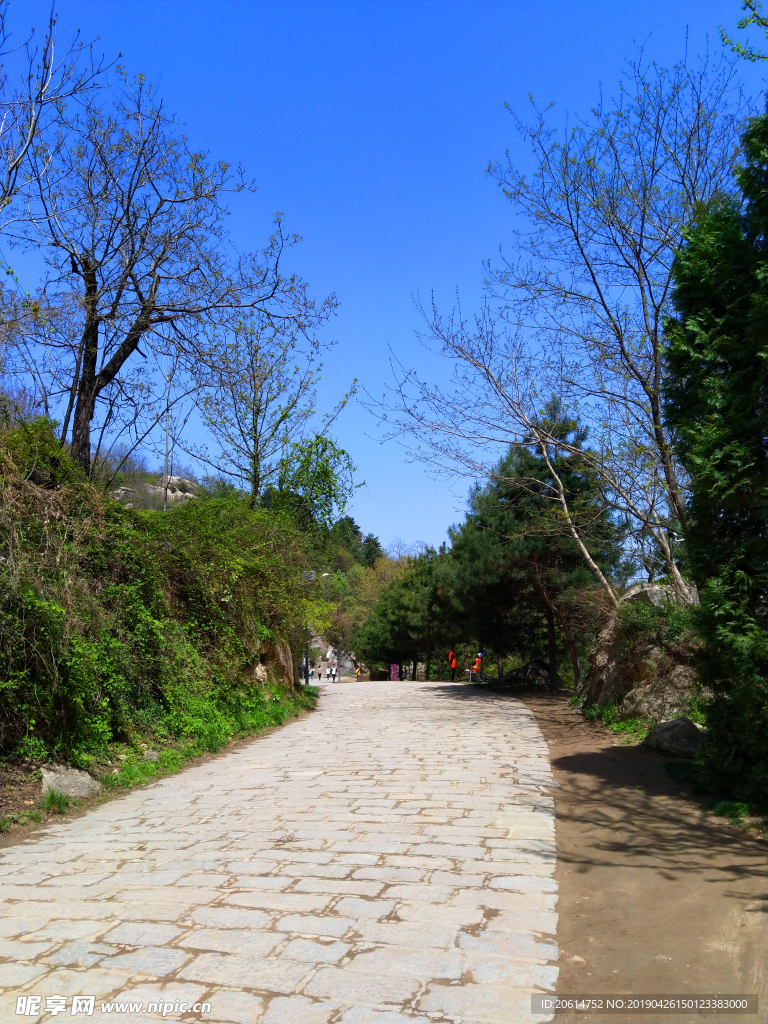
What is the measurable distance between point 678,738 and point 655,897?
437 centimetres

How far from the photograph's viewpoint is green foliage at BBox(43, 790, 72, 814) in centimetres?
682

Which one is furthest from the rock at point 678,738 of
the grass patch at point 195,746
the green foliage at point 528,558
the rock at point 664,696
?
the grass patch at point 195,746

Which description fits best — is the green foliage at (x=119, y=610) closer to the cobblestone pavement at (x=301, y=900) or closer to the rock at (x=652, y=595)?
the cobblestone pavement at (x=301, y=900)

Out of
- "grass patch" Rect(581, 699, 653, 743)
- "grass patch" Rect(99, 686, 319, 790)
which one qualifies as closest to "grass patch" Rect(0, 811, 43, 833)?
"grass patch" Rect(99, 686, 319, 790)

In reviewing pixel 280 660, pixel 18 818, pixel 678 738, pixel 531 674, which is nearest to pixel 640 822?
pixel 678 738

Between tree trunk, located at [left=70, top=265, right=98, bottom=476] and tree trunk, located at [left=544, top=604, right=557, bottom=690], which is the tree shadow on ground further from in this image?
tree trunk, located at [left=544, top=604, right=557, bottom=690]

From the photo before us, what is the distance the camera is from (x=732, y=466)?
20.2ft

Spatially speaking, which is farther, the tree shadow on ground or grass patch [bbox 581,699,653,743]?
grass patch [bbox 581,699,653,743]

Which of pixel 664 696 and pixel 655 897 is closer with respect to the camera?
pixel 655 897

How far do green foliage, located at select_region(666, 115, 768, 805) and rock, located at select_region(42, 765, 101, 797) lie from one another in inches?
233

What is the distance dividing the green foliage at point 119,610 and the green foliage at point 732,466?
6015mm

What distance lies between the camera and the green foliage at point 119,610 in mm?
7160

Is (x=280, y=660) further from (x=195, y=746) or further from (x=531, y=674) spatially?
(x=531, y=674)

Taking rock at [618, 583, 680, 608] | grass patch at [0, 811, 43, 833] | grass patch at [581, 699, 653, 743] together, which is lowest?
grass patch at [0, 811, 43, 833]
